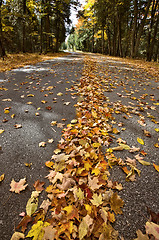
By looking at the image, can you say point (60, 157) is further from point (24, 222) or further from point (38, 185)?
point (24, 222)

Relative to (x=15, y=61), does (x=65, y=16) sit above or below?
above

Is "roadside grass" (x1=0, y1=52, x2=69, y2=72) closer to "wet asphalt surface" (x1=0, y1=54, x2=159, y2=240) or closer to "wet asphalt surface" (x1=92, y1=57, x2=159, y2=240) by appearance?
"wet asphalt surface" (x1=0, y1=54, x2=159, y2=240)

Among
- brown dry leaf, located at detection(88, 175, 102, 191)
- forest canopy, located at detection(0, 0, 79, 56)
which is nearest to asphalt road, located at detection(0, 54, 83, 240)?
brown dry leaf, located at detection(88, 175, 102, 191)

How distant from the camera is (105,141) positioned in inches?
84.3

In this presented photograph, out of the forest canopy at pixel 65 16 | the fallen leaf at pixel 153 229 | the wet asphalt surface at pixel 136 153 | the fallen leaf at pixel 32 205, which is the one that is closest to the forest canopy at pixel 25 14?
the forest canopy at pixel 65 16

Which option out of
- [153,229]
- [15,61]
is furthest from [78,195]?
[15,61]

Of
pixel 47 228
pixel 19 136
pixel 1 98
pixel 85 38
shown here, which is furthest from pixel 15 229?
pixel 85 38

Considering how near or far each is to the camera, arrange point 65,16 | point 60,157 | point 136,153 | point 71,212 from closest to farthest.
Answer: point 71,212 → point 60,157 → point 136,153 → point 65,16

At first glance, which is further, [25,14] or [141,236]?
[25,14]

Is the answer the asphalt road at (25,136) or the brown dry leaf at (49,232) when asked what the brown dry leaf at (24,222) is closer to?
the asphalt road at (25,136)

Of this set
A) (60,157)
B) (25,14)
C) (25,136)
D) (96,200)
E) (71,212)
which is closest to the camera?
(71,212)

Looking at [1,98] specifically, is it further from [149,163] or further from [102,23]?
[102,23]

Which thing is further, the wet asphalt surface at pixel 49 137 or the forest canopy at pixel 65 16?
the forest canopy at pixel 65 16

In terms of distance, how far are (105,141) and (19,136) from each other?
5.12 feet
